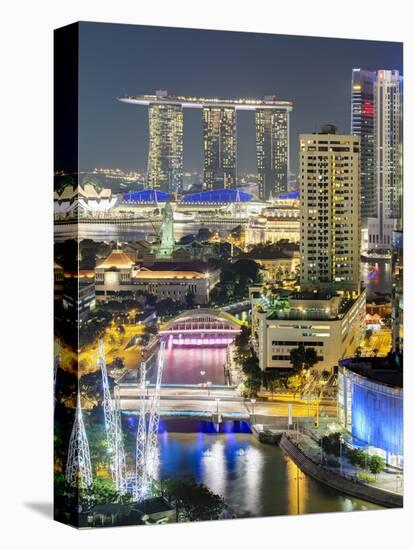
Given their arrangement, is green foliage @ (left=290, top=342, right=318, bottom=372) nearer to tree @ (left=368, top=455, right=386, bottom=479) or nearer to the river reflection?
the river reflection

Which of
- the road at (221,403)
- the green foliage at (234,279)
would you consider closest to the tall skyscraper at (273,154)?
the green foliage at (234,279)

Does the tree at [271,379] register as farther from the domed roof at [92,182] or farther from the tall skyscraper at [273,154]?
the domed roof at [92,182]

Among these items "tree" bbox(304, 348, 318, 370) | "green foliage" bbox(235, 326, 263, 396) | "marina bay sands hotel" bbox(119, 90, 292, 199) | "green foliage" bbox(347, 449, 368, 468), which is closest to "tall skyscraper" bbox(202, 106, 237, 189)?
"marina bay sands hotel" bbox(119, 90, 292, 199)

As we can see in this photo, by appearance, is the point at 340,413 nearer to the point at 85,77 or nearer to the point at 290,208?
the point at 290,208

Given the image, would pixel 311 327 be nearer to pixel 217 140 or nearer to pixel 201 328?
pixel 201 328

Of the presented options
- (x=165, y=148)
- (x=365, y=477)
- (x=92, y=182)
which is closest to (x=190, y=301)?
(x=165, y=148)
